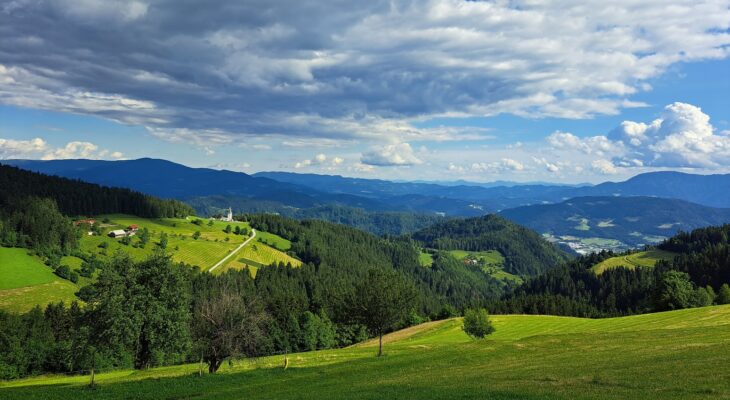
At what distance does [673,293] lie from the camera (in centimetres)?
10612

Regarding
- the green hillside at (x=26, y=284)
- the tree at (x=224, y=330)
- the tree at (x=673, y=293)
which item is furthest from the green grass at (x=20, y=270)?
the tree at (x=673, y=293)

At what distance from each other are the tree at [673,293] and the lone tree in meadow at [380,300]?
3173 inches

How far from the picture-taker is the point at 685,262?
18875cm

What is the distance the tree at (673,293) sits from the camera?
4141 inches

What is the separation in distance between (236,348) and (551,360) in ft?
110

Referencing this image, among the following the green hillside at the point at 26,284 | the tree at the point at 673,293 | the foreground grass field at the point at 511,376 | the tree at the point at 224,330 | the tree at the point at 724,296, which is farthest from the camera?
the green hillside at the point at 26,284

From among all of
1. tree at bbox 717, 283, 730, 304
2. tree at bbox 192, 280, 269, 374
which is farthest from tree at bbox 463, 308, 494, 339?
tree at bbox 717, 283, 730, 304

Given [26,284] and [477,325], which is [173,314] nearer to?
[477,325]

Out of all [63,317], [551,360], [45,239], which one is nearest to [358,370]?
[551,360]

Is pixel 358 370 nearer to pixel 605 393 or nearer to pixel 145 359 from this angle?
pixel 605 393

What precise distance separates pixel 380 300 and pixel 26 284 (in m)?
139

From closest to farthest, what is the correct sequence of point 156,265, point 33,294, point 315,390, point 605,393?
point 605,393 → point 315,390 → point 156,265 → point 33,294

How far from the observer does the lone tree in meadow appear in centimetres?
6044

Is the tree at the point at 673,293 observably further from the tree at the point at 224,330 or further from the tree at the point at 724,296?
the tree at the point at 224,330
